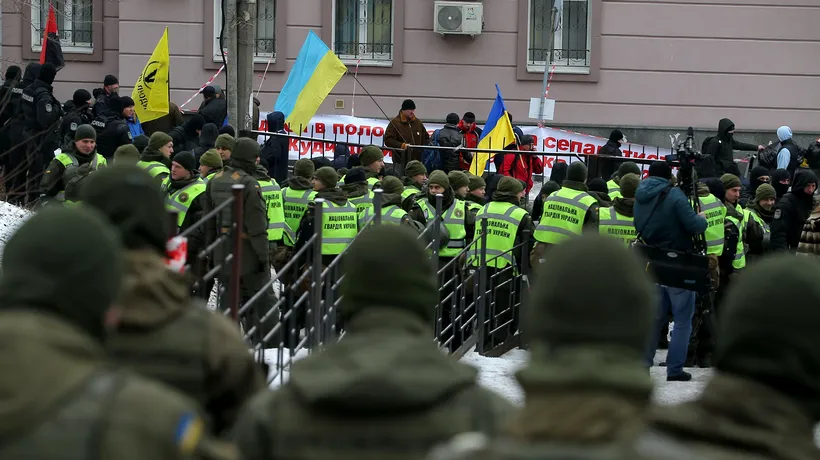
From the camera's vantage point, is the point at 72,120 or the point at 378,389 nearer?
the point at 378,389

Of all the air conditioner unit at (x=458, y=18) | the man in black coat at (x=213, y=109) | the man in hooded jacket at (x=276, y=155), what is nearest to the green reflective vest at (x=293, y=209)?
the man in hooded jacket at (x=276, y=155)

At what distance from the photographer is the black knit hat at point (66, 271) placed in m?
2.87

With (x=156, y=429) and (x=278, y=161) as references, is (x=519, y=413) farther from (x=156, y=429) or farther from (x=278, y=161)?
(x=278, y=161)

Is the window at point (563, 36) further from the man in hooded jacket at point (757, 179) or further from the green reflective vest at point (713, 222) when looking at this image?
the green reflective vest at point (713, 222)

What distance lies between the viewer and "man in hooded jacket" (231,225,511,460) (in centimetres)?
297

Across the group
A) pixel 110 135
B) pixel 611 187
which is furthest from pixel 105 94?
pixel 611 187

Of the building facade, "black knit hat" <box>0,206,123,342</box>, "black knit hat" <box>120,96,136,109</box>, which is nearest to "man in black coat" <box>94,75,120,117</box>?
"black knit hat" <box>120,96,136,109</box>

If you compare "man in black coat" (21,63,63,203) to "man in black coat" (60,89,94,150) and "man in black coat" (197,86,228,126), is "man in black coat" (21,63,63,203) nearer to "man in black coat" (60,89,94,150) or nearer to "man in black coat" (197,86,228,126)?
"man in black coat" (60,89,94,150)

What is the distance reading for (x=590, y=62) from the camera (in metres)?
20.4

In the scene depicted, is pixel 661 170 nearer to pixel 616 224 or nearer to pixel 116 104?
pixel 616 224

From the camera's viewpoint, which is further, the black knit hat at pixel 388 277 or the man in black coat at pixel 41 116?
the man in black coat at pixel 41 116

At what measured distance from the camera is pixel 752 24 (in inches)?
798

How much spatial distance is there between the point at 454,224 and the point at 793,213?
317 cm

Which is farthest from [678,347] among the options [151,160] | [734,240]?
[151,160]
